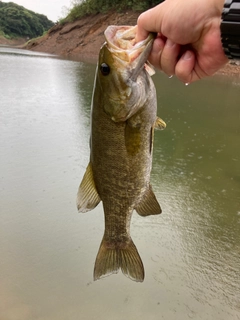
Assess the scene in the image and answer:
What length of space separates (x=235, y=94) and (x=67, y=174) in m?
→ 7.28

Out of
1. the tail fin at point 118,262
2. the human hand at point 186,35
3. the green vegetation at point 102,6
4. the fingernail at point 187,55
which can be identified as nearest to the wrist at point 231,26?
the human hand at point 186,35

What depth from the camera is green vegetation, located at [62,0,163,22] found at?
22656mm

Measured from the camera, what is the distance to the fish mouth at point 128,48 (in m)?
1.39

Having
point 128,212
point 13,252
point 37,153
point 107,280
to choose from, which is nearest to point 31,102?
point 37,153

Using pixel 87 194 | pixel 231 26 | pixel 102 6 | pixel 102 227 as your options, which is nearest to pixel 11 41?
pixel 102 6

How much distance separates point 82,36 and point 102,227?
78.8 ft

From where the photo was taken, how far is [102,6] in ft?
84.6

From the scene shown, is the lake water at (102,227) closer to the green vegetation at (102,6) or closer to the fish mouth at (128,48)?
the fish mouth at (128,48)

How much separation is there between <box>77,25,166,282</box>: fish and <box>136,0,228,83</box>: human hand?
2.2 inches

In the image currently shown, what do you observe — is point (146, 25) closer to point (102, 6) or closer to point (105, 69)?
point (105, 69)

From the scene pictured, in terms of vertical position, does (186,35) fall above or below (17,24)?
above

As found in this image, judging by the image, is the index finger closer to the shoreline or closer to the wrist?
the wrist

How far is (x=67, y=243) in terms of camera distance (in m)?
3.52

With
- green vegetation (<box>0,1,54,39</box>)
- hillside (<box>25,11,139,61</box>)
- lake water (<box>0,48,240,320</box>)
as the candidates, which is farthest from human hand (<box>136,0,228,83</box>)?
green vegetation (<box>0,1,54,39</box>)
